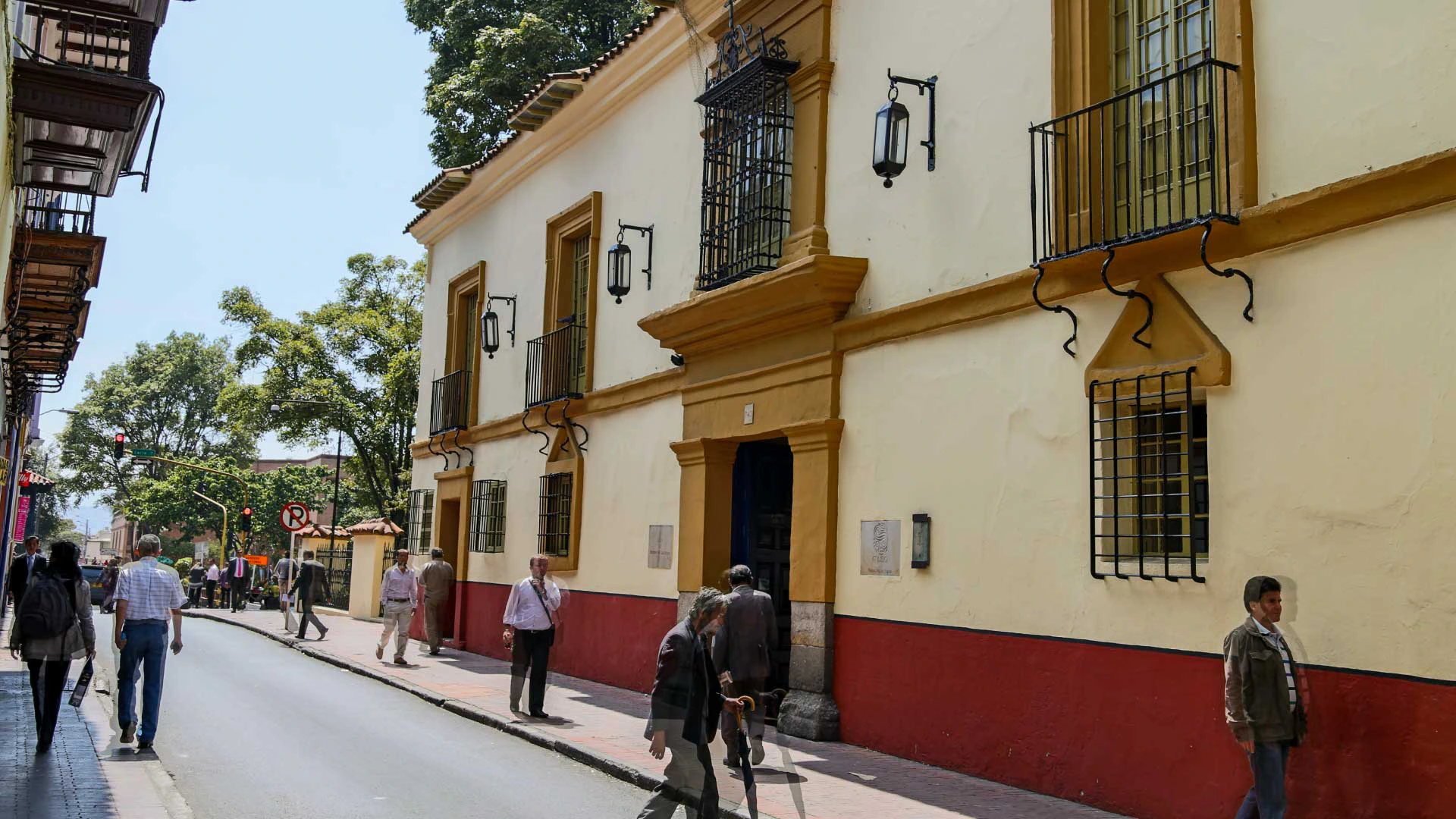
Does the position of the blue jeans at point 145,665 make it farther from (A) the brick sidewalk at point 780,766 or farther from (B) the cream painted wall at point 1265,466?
(B) the cream painted wall at point 1265,466

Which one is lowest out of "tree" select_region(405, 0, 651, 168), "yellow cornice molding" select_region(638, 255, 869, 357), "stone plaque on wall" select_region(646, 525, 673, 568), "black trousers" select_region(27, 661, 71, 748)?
"black trousers" select_region(27, 661, 71, 748)

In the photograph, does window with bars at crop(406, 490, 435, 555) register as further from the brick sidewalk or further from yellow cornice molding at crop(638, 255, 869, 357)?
yellow cornice molding at crop(638, 255, 869, 357)

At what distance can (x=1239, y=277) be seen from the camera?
7.44m

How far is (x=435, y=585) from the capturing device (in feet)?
64.4

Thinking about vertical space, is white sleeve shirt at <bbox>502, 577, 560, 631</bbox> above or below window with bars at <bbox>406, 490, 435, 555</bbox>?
below

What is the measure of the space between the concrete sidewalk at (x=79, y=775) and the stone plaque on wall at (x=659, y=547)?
5.41 metres

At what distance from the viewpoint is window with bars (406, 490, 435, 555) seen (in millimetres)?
21808

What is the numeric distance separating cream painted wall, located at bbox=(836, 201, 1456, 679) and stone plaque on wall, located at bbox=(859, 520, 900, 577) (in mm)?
124

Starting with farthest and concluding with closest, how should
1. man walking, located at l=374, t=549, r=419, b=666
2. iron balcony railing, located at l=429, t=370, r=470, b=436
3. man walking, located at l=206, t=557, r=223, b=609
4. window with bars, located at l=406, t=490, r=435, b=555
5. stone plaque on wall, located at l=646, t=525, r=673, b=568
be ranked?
man walking, located at l=206, t=557, r=223, b=609 < window with bars, located at l=406, t=490, r=435, b=555 < iron balcony railing, located at l=429, t=370, r=470, b=436 < man walking, located at l=374, t=549, r=419, b=666 < stone plaque on wall, located at l=646, t=525, r=673, b=568

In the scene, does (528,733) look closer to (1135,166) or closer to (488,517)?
(1135,166)

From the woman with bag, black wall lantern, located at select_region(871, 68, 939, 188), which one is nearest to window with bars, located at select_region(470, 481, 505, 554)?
the woman with bag

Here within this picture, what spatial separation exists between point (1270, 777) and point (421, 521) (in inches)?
698

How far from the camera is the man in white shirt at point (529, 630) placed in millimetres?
12203

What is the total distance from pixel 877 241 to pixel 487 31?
20309 millimetres
